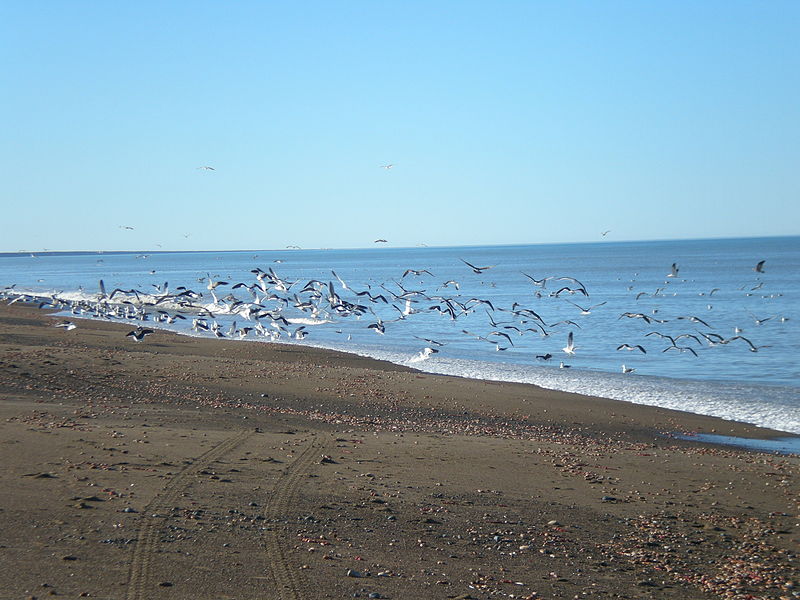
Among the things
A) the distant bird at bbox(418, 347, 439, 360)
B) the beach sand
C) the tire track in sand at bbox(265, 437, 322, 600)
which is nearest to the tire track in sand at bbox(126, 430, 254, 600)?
the beach sand

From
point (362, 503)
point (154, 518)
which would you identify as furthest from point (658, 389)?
point (154, 518)

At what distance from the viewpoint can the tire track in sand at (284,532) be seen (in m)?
7.55

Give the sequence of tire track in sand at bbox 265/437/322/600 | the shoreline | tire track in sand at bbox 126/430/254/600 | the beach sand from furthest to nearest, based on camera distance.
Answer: the shoreline < the beach sand < tire track in sand at bbox 265/437/322/600 < tire track in sand at bbox 126/430/254/600

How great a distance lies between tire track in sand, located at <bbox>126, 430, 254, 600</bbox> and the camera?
7.30 meters

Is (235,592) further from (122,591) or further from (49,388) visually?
(49,388)

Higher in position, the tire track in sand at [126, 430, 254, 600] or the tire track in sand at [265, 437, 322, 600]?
the tire track in sand at [126, 430, 254, 600]

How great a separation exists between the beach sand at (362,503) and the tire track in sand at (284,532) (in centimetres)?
3

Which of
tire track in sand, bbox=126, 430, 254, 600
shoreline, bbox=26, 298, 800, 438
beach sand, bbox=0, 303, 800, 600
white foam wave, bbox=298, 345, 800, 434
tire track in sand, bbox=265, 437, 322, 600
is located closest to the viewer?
tire track in sand, bbox=126, 430, 254, 600

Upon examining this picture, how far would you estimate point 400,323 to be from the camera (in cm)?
5069

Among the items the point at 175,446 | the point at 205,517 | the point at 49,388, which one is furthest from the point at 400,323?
the point at 205,517

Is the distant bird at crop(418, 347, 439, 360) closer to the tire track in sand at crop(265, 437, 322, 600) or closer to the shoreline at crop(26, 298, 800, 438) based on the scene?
the shoreline at crop(26, 298, 800, 438)

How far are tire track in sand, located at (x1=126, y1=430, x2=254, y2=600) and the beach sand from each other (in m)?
0.03

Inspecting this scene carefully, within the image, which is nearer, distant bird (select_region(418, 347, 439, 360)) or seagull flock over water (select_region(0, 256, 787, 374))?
distant bird (select_region(418, 347, 439, 360))

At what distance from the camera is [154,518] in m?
8.93
